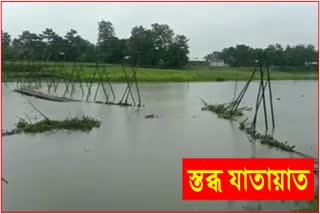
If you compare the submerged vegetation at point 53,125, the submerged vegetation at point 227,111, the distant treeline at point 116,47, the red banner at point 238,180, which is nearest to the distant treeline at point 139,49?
the distant treeline at point 116,47

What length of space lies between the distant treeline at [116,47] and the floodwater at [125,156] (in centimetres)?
3733

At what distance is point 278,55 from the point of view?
58.8 meters

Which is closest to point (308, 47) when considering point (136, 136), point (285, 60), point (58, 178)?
point (285, 60)

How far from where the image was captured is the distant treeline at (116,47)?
5475 centimetres

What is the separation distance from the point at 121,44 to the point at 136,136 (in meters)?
45.8

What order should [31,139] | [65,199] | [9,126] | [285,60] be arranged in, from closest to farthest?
[65,199] → [31,139] → [9,126] → [285,60]

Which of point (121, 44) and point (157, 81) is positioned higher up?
point (121, 44)

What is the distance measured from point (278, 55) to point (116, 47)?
69.5 feet

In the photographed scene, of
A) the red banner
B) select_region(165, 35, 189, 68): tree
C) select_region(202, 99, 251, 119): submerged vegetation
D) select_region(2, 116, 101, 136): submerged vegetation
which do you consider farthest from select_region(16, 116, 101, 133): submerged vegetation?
select_region(165, 35, 189, 68): tree

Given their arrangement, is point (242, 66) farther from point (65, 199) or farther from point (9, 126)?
point (65, 199)

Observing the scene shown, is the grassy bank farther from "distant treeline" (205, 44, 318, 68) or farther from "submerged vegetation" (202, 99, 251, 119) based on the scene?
"submerged vegetation" (202, 99, 251, 119)

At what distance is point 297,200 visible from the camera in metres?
6.55

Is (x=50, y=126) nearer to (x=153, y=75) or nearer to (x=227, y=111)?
(x=227, y=111)

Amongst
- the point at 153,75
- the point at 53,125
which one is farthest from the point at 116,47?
the point at 53,125
